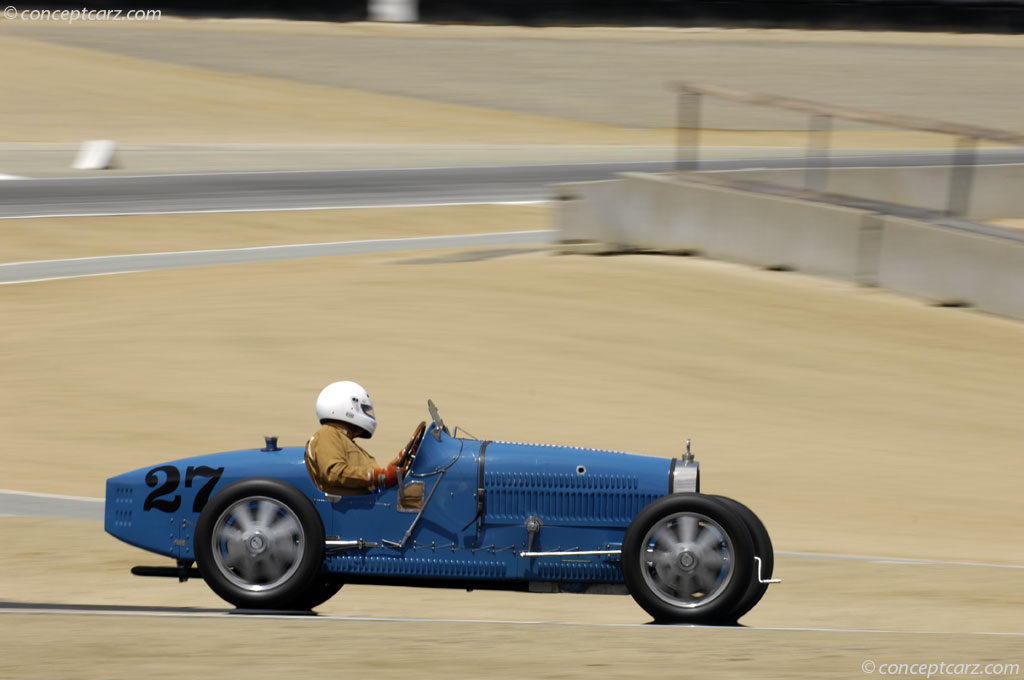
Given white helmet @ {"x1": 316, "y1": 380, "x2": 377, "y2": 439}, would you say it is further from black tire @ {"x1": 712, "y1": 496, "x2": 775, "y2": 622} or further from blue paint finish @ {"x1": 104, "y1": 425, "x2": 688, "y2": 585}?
black tire @ {"x1": 712, "y1": 496, "x2": 775, "y2": 622}

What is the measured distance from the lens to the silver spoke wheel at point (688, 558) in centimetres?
702

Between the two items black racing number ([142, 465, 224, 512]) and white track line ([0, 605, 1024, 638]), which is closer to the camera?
white track line ([0, 605, 1024, 638])

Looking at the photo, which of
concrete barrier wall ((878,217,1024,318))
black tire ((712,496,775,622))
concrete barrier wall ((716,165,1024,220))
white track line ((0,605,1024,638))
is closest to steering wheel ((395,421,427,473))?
white track line ((0,605,1024,638))

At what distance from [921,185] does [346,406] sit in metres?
17.1

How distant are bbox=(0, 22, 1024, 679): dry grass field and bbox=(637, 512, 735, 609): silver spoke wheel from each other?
12.8 inches

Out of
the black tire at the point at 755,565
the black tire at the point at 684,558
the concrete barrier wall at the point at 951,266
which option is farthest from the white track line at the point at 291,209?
the black tire at the point at 755,565

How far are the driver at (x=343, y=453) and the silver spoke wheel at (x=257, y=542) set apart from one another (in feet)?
0.85

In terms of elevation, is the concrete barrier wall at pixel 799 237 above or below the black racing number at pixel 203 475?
below

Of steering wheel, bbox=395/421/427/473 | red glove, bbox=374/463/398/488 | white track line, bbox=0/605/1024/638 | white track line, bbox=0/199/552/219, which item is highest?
steering wheel, bbox=395/421/427/473

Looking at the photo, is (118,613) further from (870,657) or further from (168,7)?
(168,7)

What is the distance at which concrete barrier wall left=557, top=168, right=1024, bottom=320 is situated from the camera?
1703cm

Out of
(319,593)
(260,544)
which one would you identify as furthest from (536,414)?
(260,544)

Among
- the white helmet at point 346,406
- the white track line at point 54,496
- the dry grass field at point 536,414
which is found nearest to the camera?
the dry grass field at point 536,414

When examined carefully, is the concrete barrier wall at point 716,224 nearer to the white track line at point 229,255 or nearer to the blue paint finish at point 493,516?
the white track line at point 229,255
